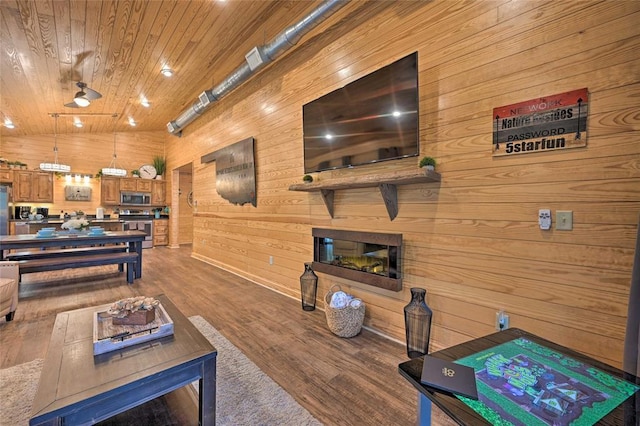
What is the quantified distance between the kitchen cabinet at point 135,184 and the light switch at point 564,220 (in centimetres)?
982

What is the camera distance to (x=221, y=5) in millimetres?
3316

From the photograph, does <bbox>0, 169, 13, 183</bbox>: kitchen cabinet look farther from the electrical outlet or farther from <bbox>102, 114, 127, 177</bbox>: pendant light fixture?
the electrical outlet

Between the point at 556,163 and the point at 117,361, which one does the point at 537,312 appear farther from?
the point at 117,361

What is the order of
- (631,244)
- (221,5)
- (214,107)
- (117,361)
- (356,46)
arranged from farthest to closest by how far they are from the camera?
(214,107), (221,5), (356,46), (631,244), (117,361)

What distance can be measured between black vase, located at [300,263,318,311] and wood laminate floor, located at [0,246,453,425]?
0.35 feet

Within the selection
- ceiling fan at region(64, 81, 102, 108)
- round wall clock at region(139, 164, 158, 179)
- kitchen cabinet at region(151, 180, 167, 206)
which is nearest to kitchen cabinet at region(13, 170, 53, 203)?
round wall clock at region(139, 164, 158, 179)

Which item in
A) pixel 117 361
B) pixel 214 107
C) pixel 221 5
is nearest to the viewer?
pixel 117 361

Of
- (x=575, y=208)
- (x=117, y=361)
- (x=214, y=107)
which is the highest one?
(x=214, y=107)

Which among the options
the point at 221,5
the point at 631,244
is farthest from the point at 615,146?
the point at 221,5

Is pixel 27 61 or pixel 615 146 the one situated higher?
pixel 27 61

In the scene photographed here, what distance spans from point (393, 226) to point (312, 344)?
1.29m

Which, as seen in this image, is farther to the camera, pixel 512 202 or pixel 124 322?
pixel 512 202

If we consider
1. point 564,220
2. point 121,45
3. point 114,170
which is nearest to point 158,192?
point 114,170

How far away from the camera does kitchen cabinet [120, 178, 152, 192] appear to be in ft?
27.9
